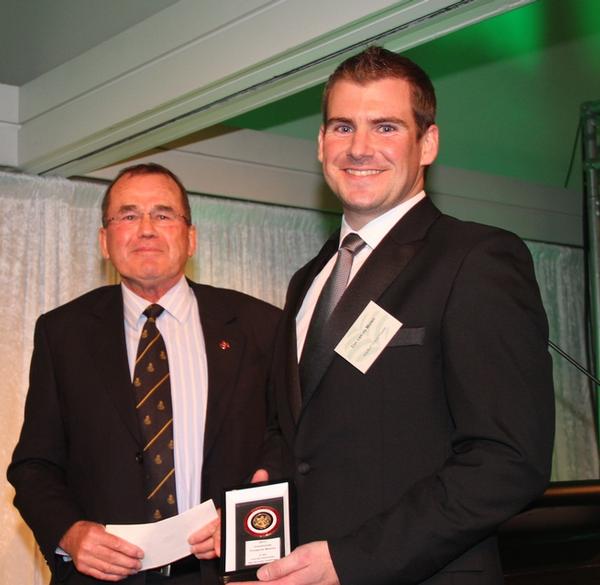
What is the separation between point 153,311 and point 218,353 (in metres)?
0.24

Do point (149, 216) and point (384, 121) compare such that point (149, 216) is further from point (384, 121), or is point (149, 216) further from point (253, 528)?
point (253, 528)

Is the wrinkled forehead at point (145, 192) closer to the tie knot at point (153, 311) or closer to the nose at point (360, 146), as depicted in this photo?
the tie knot at point (153, 311)

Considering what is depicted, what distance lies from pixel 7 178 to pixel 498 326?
357 centimetres

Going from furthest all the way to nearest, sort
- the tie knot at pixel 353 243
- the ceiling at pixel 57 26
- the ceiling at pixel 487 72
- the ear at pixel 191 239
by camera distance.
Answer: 1. the ceiling at pixel 487 72
2. the ceiling at pixel 57 26
3. the ear at pixel 191 239
4. the tie knot at pixel 353 243

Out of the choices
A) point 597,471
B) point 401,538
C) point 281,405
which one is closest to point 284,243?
point 597,471

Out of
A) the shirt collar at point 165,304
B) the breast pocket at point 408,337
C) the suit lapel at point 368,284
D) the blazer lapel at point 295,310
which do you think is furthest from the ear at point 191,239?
the breast pocket at point 408,337

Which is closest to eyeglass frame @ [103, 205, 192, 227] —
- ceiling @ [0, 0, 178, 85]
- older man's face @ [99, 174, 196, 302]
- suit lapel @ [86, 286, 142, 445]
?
older man's face @ [99, 174, 196, 302]

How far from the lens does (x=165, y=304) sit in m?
2.94

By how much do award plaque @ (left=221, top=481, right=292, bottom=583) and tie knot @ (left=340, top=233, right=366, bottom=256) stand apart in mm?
476

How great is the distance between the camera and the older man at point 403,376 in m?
1.59

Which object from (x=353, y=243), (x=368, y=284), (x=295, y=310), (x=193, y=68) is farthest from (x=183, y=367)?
(x=193, y=68)

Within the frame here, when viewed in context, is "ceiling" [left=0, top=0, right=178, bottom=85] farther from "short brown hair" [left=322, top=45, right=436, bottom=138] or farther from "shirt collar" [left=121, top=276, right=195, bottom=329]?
"short brown hair" [left=322, top=45, right=436, bottom=138]

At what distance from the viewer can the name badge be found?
5.66 ft

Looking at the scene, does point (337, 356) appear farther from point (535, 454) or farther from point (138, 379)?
point (138, 379)
